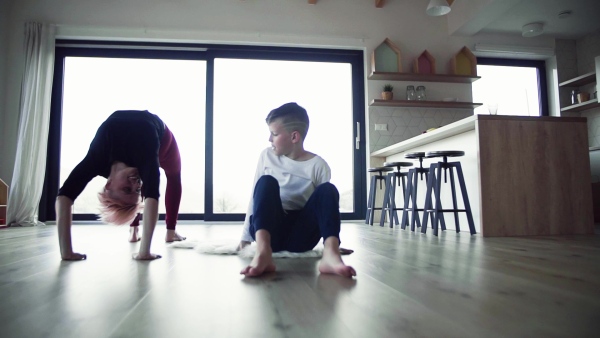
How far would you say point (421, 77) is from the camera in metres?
5.20

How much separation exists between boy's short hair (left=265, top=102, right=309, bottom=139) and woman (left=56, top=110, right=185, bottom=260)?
564 mm

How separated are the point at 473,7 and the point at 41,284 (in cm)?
513

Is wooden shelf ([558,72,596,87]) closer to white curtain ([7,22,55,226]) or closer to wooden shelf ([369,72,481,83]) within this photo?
wooden shelf ([369,72,481,83])

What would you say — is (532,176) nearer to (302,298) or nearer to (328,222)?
(328,222)

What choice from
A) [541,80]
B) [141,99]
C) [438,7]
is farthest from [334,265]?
[541,80]

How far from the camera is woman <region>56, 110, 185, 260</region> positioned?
5.51ft

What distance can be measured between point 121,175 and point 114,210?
18 cm

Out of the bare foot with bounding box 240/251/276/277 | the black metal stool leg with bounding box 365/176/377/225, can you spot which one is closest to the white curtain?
the black metal stool leg with bounding box 365/176/377/225

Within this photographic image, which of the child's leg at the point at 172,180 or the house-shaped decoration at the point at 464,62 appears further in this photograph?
the house-shaped decoration at the point at 464,62

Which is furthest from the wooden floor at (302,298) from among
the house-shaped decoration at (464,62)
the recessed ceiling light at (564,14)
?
the recessed ceiling light at (564,14)

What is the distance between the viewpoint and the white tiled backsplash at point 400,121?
17.1 feet

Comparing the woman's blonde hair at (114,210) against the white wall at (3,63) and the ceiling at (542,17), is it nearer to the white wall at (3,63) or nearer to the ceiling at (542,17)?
the white wall at (3,63)

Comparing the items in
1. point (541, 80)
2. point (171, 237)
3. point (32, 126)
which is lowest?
point (171, 237)

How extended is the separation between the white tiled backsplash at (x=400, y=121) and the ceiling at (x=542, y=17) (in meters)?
1.21
